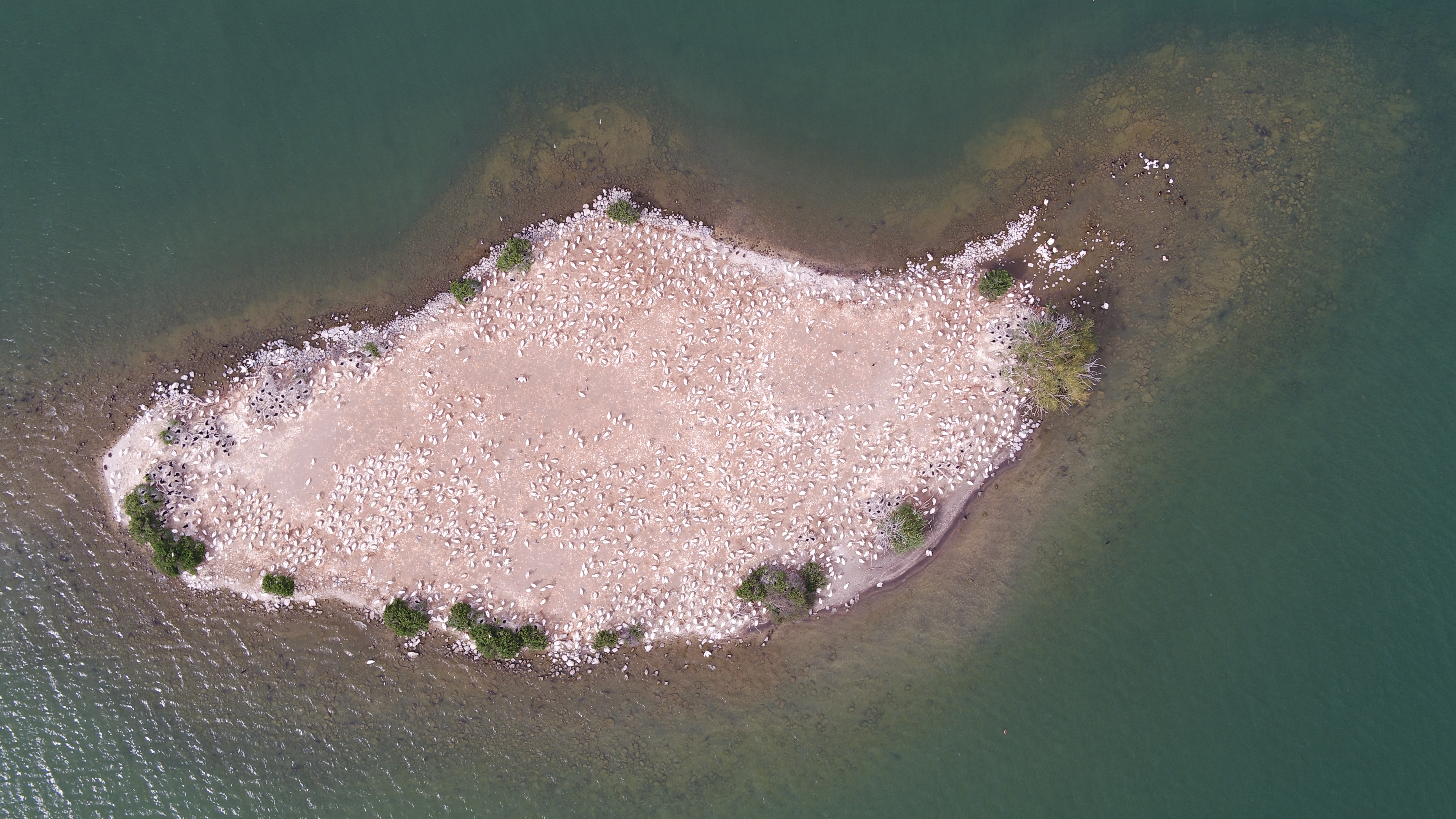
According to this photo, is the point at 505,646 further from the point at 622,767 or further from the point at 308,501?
the point at 308,501

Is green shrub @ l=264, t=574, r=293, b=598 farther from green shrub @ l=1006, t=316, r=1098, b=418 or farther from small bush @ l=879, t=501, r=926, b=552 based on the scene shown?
green shrub @ l=1006, t=316, r=1098, b=418

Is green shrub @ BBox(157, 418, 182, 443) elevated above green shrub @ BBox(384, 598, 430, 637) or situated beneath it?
elevated above

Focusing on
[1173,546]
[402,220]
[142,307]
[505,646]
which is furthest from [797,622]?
[142,307]

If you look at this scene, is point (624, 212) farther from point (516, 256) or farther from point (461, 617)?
point (461, 617)

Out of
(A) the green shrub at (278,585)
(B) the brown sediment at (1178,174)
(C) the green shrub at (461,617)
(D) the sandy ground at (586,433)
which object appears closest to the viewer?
(A) the green shrub at (278,585)

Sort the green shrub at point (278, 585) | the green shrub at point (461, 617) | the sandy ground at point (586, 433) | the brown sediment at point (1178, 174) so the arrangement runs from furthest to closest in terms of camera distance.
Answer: the brown sediment at point (1178, 174)
the sandy ground at point (586, 433)
the green shrub at point (461, 617)
the green shrub at point (278, 585)

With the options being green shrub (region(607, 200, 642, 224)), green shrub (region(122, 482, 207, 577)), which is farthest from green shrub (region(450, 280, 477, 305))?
green shrub (region(122, 482, 207, 577))

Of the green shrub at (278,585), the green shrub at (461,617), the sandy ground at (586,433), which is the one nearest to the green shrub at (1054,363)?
the sandy ground at (586,433)

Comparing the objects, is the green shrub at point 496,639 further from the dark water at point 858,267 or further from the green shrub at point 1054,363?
the green shrub at point 1054,363
